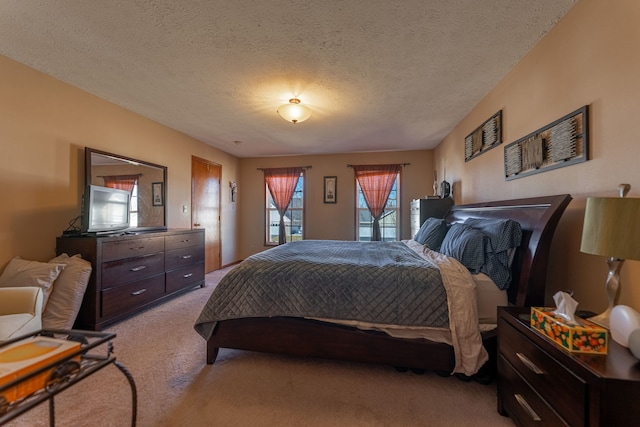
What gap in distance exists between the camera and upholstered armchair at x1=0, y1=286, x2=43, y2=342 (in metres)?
1.62

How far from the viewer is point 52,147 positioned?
2494mm

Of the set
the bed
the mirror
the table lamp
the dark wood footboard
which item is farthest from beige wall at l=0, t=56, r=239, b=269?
the table lamp

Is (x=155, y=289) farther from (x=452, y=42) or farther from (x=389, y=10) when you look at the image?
(x=452, y=42)

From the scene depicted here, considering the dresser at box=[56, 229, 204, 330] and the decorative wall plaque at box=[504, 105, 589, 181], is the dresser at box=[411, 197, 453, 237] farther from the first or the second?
the dresser at box=[56, 229, 204, 330]

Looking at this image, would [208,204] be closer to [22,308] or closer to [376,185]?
[22,308]

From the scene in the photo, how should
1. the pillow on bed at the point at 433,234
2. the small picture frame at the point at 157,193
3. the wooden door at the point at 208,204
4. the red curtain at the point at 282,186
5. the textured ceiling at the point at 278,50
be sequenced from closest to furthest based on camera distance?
the textured ceiling at the point at 278,50 → the pillow on bed at the point at 433,234 → the small picture frame at the point at 157,193 → the wooden door at the point at 208,204 → the red curtain at the point at 282,186

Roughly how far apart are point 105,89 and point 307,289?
3005 mm

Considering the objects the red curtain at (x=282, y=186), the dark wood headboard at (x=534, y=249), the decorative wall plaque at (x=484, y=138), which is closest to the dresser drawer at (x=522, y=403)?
the dark wood headboard at (x=534, y=249)

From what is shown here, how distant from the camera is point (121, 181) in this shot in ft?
10.2

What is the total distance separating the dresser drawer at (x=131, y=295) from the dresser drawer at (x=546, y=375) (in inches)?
130

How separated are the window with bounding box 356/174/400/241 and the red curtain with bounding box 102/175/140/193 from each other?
152 inches

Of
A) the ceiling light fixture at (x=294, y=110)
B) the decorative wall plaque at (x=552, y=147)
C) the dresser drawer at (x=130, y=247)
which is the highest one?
the ceiling light fixture at (x=294, y=110)

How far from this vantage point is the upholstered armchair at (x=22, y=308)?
63.9 inches

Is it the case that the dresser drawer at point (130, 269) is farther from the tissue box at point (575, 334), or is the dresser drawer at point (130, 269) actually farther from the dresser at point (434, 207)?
the dresser at point (434, 207)
